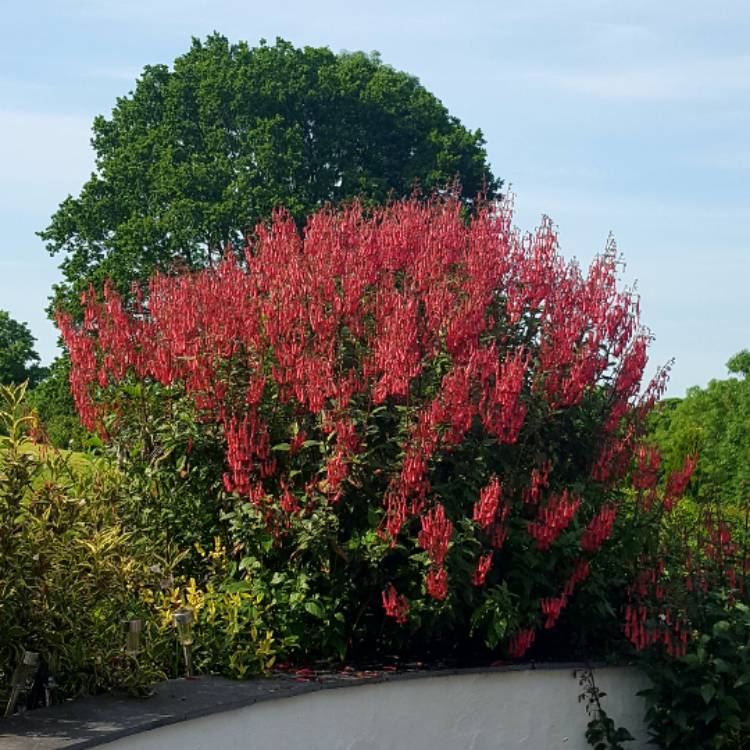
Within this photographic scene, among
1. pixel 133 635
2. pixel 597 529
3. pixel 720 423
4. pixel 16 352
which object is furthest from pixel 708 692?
pixel 16 352

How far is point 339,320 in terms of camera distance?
8.70 m

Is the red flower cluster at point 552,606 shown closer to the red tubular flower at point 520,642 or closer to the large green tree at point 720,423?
the red tubular flower at point 520,642

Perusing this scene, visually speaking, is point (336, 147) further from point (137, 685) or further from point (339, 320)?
point (137, 685)

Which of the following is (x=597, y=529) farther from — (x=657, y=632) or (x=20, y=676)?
(x=20, y=676)

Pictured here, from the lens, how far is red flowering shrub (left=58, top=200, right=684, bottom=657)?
7969 millimetres

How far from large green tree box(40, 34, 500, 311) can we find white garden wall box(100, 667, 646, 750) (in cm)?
2115

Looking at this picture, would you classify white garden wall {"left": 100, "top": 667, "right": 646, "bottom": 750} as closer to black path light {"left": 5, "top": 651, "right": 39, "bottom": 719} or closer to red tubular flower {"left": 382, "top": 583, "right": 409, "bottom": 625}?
red tubular flower {"left": 382, "top": 583, "right": 409, "bottom": 625}

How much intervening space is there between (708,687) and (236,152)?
25.5 m

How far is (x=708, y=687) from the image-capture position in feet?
28.1

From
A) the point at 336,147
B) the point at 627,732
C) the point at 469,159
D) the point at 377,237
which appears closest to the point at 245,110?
the point at 336,147

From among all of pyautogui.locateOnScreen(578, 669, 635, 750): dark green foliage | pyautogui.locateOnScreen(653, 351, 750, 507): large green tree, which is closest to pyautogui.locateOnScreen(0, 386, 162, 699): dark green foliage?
pyautogui.locateOnScreen(578, 669, 635, 750): dark green foliage

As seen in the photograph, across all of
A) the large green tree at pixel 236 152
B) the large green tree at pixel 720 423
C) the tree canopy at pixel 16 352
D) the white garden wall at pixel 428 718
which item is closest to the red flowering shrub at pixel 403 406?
the white garden wall at pixel 428 718

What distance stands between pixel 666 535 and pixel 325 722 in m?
3.77

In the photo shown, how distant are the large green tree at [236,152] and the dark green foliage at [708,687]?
21.2 meters
